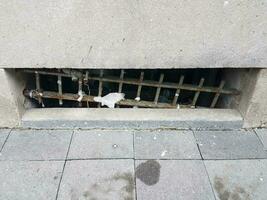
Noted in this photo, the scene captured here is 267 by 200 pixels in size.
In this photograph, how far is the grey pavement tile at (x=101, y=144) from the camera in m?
2.55

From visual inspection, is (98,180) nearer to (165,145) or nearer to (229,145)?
(165,145)

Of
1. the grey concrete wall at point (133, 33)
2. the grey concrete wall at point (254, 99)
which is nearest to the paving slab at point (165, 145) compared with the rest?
the grey concrete wall at point (254, 99)

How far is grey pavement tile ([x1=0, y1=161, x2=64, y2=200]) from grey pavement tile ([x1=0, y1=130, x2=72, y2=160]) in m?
0.08

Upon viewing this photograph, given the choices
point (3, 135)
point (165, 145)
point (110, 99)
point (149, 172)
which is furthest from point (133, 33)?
point (3, 135)

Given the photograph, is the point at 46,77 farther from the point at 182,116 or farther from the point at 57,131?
the point at 182,116

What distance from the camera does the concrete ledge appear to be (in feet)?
9.27

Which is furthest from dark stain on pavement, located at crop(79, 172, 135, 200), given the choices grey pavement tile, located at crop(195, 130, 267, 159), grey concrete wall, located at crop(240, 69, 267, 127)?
grey concrete wall, located at crop(240, 69, 267, 127)

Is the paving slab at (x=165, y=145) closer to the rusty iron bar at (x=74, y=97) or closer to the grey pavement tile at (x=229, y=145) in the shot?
the grey pavement tile at (x=229, y=145)

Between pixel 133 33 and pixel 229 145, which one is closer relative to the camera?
pixel 133 33

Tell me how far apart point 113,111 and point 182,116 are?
0.82 m

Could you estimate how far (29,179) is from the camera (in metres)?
2.28

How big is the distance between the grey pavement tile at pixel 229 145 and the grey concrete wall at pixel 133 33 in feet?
2.69

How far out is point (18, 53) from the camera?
241 centimetres

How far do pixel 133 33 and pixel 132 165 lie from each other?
128 centimetres
